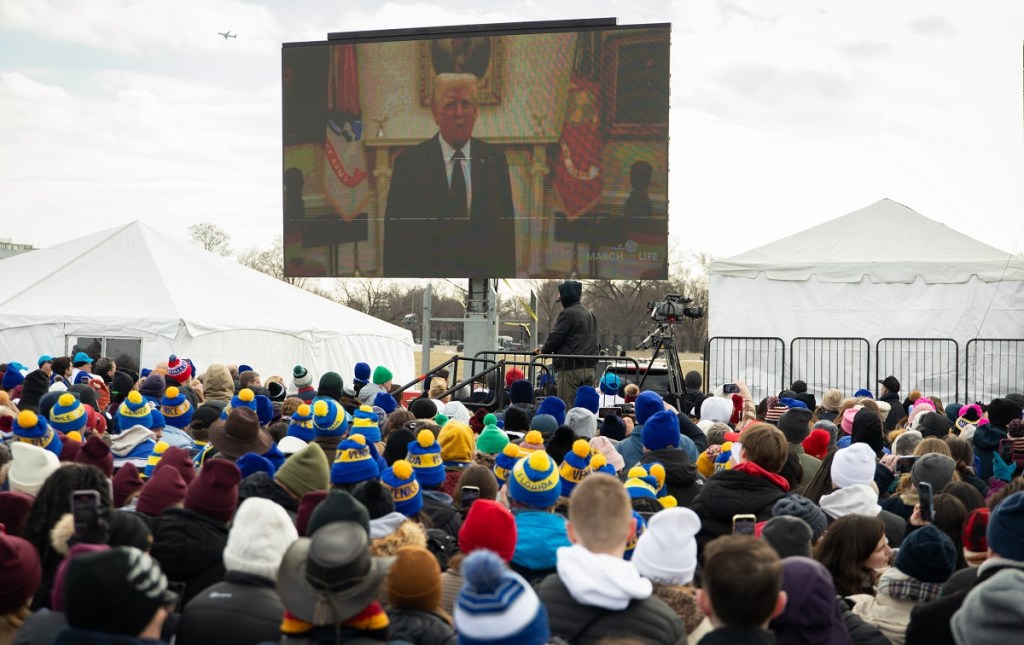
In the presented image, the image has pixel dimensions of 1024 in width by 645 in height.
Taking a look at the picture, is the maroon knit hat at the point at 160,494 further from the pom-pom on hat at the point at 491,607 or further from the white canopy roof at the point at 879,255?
the white canopy roof at the point at 879,255

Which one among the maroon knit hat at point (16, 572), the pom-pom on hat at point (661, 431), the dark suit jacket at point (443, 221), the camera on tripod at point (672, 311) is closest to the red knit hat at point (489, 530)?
the maroon knit hat at point (16, 572)

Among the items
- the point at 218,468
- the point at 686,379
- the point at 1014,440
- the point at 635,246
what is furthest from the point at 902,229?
the point at 218,468

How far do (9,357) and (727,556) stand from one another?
19.4 metres

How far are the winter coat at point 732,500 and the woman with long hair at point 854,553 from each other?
0.56m

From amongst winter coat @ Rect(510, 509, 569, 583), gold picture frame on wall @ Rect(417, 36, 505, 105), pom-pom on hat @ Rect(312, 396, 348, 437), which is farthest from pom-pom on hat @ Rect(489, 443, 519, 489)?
gold picture frame on wall @ Rect(417, 36, 505, 105)

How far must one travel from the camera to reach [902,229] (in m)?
16.0

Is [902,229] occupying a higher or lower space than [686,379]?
higher

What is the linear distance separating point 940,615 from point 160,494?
3.10m

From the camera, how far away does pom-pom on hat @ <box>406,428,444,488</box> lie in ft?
16.3

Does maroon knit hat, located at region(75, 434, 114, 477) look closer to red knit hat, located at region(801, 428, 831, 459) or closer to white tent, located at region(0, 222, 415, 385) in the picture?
red knit hat, located at region(801, 428, 831, 459)

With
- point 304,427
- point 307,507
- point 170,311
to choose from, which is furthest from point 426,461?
point 170,311

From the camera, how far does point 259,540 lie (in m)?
3.31

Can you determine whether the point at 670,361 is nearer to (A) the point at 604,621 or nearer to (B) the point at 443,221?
(B) the point at 443,221

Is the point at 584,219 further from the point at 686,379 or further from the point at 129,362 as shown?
the point at 129,362
